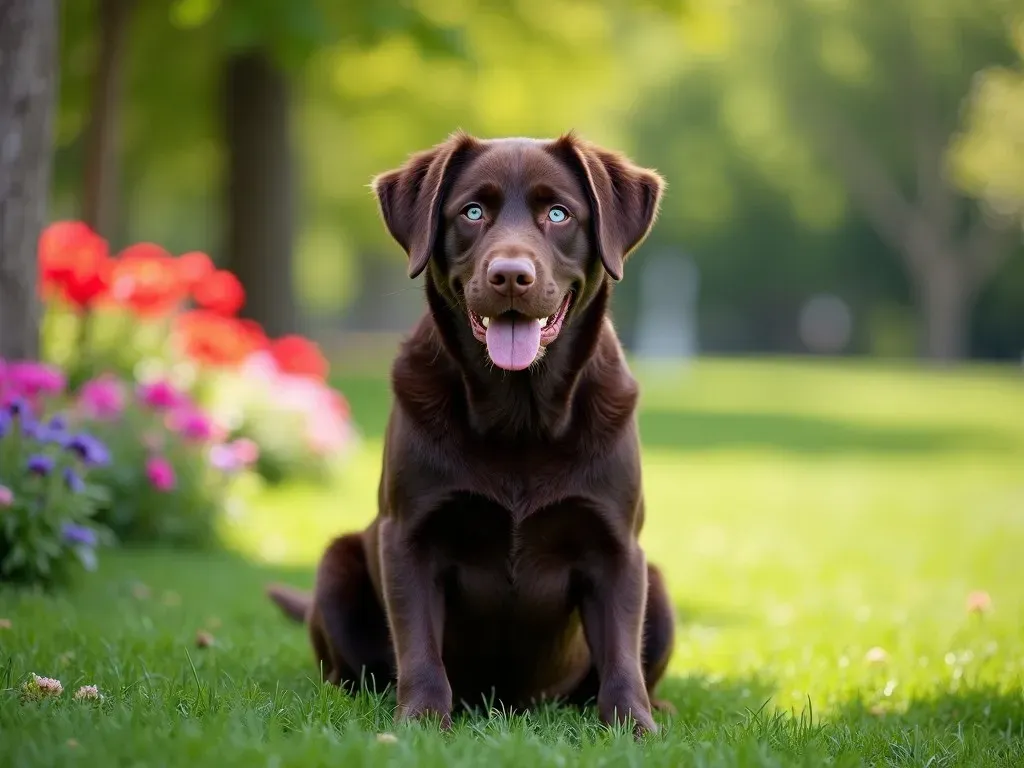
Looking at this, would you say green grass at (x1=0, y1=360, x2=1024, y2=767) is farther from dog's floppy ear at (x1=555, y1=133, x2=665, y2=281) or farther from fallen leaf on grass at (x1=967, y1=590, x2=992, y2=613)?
dog's floppy ear at (x1=555, y1=133, x2=665, y2=281)

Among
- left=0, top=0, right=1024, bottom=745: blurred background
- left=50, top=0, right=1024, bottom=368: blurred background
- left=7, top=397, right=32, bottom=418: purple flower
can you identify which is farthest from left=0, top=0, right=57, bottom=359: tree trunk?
left=50, top=0, right=1024, bottom=368: blurred background

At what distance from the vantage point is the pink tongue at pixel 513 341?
3576mm

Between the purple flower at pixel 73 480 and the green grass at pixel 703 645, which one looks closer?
the green grass at pixel 703 645

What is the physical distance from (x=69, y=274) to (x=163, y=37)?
799 centimetres

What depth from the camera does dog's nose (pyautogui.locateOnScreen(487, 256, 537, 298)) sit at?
11.4ft

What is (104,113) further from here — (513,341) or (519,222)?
(513,341)

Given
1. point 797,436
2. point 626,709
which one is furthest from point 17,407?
point 797,436

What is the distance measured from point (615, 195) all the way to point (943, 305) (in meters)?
38.2

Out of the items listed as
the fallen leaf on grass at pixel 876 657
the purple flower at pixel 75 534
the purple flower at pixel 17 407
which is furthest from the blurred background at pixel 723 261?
the purple flower at pixel 17 407

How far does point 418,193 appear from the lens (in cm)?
394

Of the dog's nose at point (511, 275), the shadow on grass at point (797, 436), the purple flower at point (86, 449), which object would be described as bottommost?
the shadow on grass at point (797, 436)

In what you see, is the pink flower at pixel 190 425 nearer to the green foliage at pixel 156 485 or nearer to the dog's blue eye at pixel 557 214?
the green foliage at pixel 156 485

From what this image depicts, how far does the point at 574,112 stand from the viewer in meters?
22.4

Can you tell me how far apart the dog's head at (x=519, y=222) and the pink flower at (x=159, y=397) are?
422 cm
